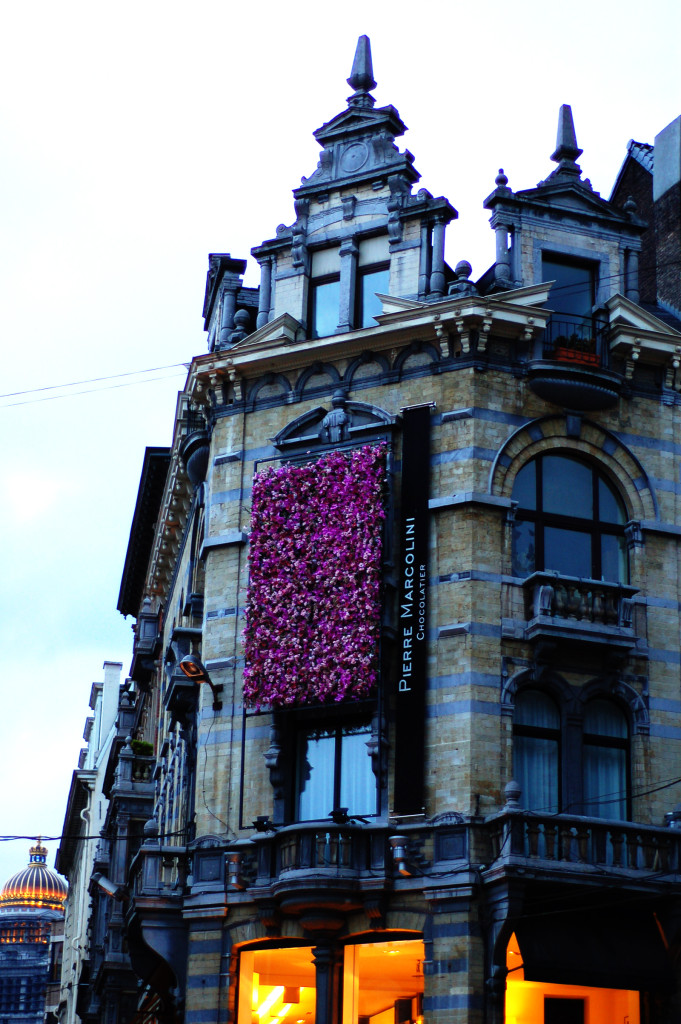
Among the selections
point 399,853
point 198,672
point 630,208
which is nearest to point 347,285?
point 630,208

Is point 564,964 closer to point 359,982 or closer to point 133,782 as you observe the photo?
point 359,982

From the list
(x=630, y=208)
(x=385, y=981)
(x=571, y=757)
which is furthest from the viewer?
(x=630, y=208)

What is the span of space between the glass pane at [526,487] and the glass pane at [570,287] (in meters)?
4.05

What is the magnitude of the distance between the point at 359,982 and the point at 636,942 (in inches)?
216

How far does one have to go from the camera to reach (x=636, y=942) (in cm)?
2983

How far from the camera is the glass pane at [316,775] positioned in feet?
105

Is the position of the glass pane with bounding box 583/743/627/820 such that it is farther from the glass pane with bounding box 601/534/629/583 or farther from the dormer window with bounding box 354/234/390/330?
the dormer window with bounding box 354/234/390/330

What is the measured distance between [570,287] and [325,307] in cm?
567

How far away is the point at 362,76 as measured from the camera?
37.8 metres

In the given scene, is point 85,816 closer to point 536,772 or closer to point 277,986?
point 277,986

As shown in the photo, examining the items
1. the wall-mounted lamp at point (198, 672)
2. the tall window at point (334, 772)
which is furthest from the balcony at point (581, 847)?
the wall-mounted lamp at point (198, 672)

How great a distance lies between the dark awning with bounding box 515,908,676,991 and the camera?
28.9m

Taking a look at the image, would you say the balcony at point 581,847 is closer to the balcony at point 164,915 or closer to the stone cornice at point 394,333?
the balcony at point 164,915

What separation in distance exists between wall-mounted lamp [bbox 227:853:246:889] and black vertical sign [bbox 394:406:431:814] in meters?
3.46
